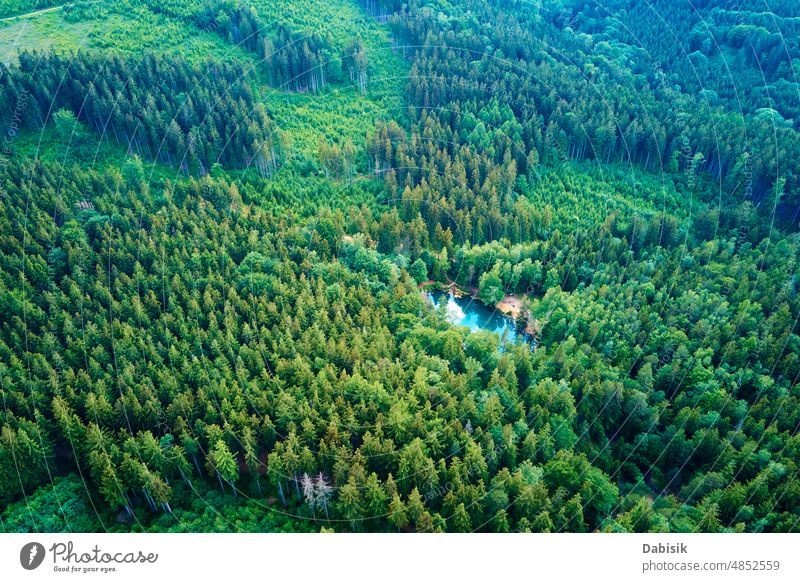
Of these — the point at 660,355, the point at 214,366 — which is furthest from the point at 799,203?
the point at 214,366

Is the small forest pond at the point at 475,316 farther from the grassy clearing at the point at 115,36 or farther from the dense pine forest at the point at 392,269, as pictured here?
the grassy clearing at the point at 115,36

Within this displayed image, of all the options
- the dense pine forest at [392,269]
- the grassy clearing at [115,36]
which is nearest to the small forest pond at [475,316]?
the dense pine forest at [392,269]

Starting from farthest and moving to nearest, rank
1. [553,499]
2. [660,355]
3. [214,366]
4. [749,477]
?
[660,355] → [214,366] → [749,477] → [553,499]

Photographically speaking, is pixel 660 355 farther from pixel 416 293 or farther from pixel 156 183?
pixel 156 183

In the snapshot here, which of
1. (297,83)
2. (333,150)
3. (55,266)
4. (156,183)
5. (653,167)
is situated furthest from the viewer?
(297,83)

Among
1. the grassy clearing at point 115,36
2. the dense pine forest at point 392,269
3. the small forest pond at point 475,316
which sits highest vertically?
the grassy clearing at point 115,36

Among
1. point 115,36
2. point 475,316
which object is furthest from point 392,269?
point 115,36
